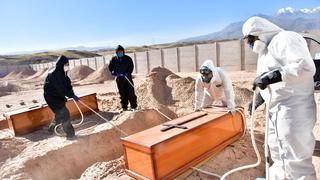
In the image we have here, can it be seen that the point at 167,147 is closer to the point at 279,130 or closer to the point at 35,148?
the point at 279,130

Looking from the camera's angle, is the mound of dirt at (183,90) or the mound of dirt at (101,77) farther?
the mound of dirt at (101,77)

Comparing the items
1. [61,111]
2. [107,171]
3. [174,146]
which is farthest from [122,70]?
[174,146]

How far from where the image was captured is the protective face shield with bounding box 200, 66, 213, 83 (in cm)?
417

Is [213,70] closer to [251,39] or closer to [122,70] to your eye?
[251,39]

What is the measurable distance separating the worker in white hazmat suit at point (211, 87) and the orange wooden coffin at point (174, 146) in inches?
15.9

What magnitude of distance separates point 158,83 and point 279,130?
7771 mm

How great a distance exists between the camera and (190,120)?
150 inches

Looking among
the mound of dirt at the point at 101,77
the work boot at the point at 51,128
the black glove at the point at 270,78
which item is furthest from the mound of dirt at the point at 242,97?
the mound of dirt at the point at 101,77

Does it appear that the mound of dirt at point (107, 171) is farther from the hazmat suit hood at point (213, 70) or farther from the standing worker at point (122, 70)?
the standing worker at point (122, 70)

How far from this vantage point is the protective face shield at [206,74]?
13.7 ft

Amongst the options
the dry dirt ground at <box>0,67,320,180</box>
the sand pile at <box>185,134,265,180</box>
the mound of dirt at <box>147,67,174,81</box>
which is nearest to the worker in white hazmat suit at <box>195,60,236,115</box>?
the sand pile at <box>185,134,265,180</box>

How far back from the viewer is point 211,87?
4.67 m

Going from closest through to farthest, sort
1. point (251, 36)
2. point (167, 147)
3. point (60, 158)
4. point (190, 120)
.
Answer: point (251, 36) < point (167, 147) < point (190, 120) < point (60, 158)

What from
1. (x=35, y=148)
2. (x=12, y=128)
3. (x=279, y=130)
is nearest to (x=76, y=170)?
(x=35, y=148)
